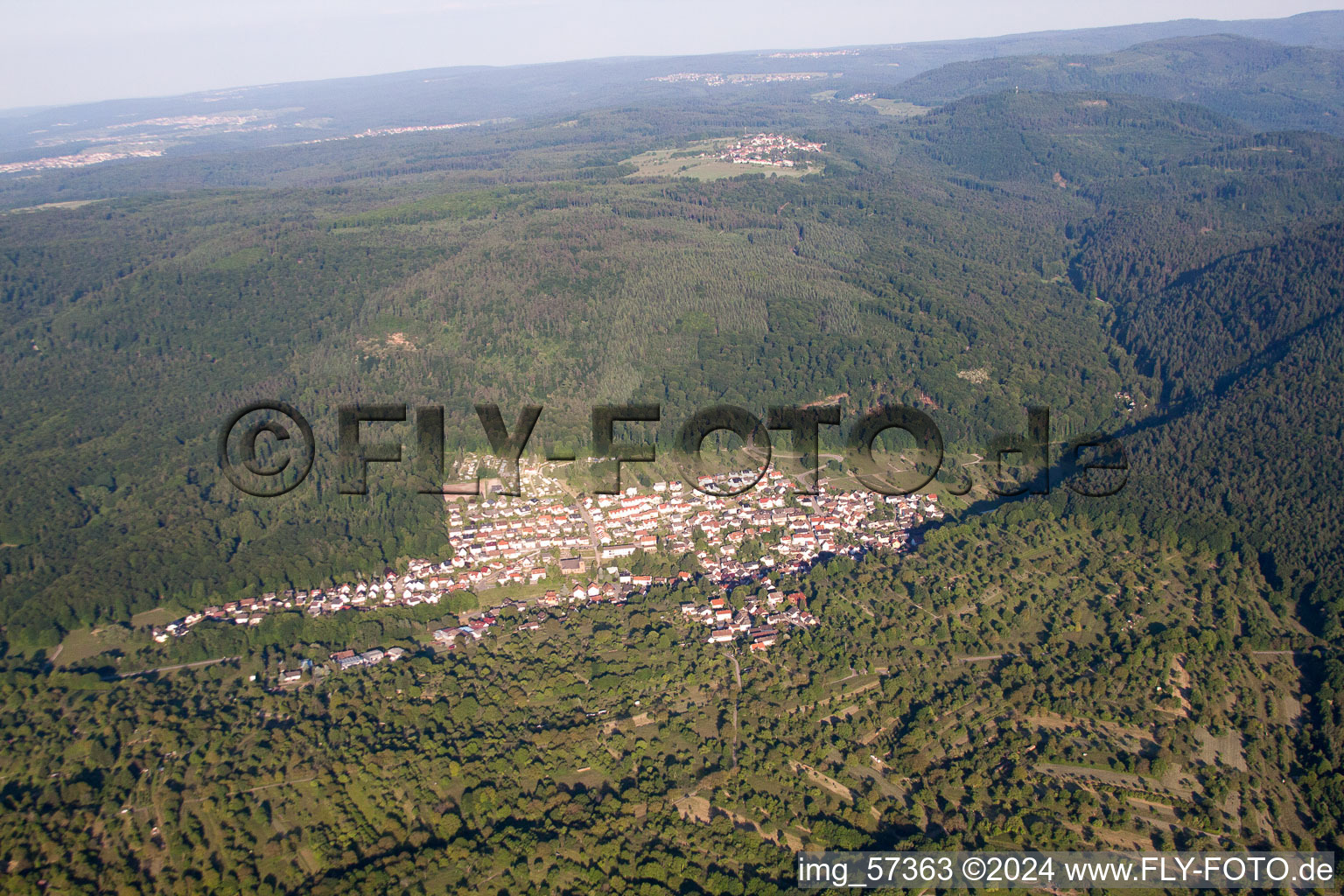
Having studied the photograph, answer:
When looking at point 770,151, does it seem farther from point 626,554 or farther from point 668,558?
point 668,558

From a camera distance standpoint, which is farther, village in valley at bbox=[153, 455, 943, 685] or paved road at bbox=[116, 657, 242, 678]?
village in valley at bbox=[153, 455, 943, 685]

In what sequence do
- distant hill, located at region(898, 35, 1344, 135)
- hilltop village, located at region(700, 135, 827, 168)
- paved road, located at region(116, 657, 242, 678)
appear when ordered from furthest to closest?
distant hill, located at region(898, 35, 1344, 135) < hilltop village, located at region(700, 135, 827, 168) < paved road, located at region(116, 657, 242, 678)

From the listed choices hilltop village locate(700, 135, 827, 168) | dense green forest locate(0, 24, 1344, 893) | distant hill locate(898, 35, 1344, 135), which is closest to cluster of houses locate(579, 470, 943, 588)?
dense green forest locate(0, 24, 1344, 893)

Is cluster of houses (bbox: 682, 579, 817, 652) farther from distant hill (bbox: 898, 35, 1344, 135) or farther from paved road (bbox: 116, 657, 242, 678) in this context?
distant hill (bbox: 898, 35, 1344, 135)

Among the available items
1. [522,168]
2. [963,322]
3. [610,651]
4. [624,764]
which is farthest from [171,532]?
[522,168]

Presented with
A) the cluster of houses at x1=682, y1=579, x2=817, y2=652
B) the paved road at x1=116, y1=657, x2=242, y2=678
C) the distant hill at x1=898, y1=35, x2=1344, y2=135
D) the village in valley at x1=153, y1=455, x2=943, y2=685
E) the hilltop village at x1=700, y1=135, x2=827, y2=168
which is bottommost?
the paved road at x1=116, y1=657, x2=242, y2=678

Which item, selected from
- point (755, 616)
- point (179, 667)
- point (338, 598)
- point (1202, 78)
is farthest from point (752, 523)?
point (1202, 78)

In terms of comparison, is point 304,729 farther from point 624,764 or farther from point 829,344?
point 829,344
